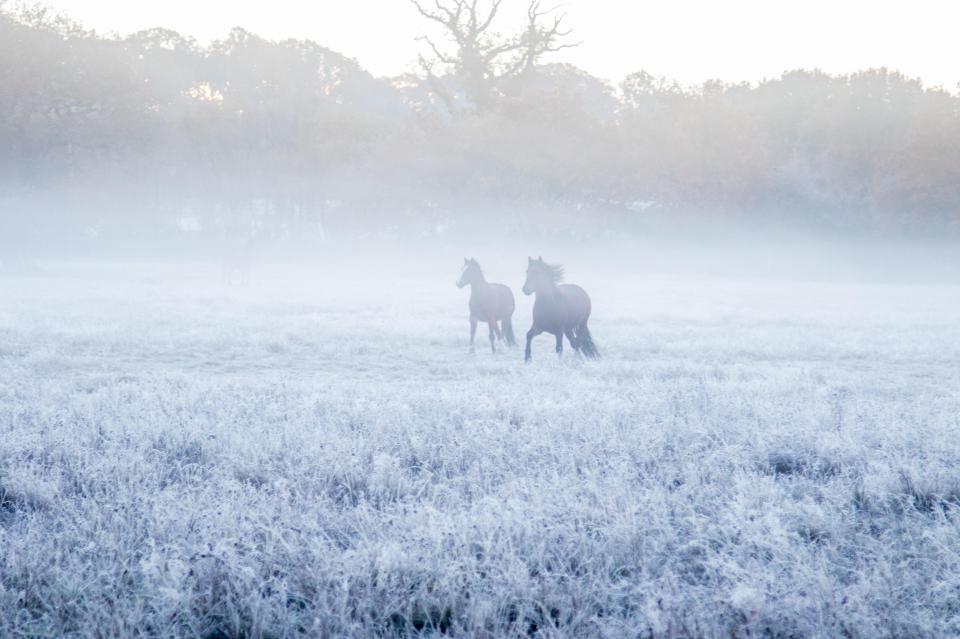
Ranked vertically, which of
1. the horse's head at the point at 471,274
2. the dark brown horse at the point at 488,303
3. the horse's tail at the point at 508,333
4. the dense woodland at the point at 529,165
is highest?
the dense woodland at the point at 529,165

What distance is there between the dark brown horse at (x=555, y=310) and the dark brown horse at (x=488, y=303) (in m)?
1.45

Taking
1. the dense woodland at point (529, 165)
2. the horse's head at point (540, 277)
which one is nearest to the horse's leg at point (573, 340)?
the horse's head at point (540, 277)

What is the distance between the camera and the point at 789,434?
583cm

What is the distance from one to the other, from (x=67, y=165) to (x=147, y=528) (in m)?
38.5

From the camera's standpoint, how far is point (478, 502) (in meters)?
4.21

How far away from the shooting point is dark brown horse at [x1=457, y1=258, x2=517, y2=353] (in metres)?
13.5

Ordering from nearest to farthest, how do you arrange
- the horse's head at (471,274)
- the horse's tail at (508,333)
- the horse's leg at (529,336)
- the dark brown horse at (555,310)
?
1. the horse's leg at (529,336)
2. the dark brown horse at (555,310)
3. the horse's head at (471,274)
4. the horse's tail at (508,333)

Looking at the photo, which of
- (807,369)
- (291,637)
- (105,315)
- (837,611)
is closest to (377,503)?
(291,637)

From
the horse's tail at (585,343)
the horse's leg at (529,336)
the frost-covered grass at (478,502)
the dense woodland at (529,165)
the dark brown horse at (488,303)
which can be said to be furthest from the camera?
the dense woodland at (529,165)

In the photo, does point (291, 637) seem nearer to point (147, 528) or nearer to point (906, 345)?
point (147, 528)

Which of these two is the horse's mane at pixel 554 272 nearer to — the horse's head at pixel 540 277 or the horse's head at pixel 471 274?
the horse's head at pixel 540 277

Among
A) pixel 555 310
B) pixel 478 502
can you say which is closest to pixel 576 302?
pixel 555 310

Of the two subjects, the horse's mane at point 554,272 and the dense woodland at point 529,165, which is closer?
the horse's mane at point 554,272

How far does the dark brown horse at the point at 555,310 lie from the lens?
1190 cm
